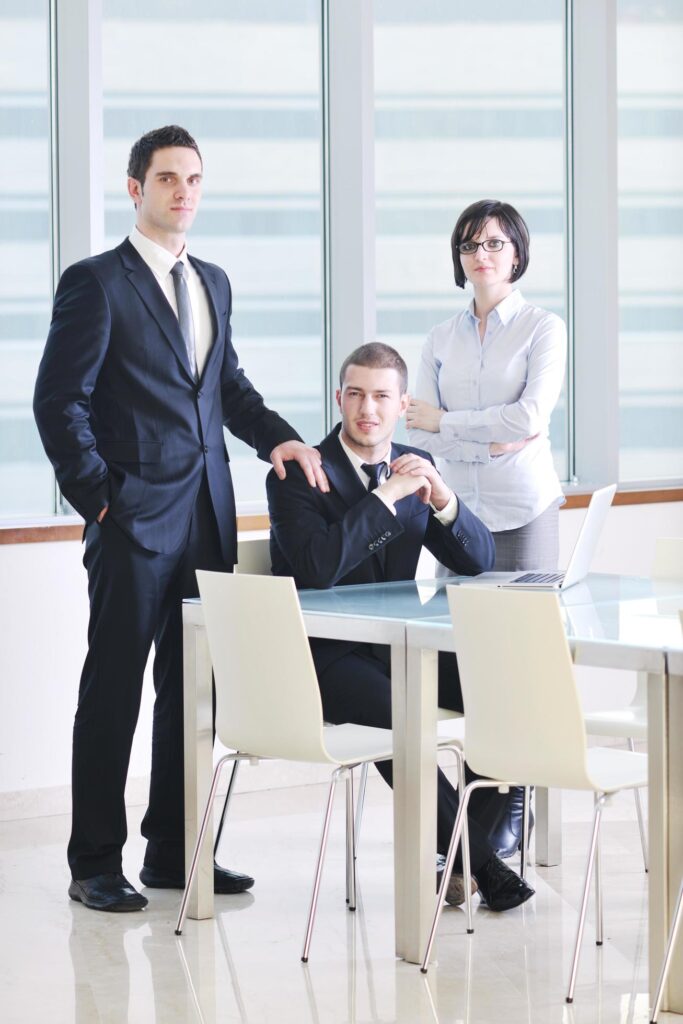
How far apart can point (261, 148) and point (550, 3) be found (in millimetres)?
1407

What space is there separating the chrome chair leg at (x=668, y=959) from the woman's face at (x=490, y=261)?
1.96 meters

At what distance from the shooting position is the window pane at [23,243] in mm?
5039

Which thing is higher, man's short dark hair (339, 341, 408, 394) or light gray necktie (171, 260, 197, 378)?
light gray necktie (171, 260, 197, 378)

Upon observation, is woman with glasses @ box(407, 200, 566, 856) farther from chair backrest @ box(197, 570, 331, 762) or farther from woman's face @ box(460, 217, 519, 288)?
chair backrest @ box(197, 570, 331, 762)

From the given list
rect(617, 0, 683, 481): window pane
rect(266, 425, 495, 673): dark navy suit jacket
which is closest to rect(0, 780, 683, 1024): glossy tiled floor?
rect(266, 425, 495, 673): dark navy suit jacket

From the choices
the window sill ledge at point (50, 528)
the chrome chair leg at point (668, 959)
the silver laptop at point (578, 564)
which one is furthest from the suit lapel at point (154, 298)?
the chrome chair leg at point (668, 959)

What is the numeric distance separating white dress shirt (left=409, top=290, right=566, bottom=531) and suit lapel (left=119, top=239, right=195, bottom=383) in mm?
862

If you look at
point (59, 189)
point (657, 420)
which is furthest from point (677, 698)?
point (657, 420)

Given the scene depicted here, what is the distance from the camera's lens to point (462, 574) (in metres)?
4.21

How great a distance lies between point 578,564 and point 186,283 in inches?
47.2

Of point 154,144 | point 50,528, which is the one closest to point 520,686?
point 154,144

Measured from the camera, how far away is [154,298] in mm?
3941

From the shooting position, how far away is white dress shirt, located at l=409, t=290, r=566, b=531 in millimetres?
4387

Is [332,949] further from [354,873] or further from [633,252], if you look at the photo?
[633,252]
